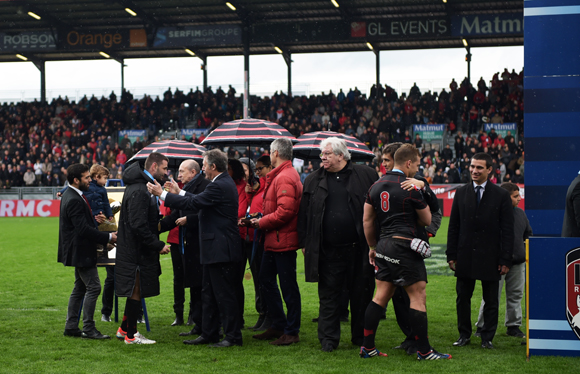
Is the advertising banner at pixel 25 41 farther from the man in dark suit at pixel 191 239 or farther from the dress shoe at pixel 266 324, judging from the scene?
the dress shoe at pixel 266 324

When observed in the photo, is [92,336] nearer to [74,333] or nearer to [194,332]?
[74,333]

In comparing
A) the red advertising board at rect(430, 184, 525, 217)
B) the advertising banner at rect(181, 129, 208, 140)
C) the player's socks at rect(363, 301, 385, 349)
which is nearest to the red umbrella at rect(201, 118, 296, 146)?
the player's socks at rect(363, 301, 385, 349)

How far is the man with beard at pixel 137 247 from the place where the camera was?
681cm

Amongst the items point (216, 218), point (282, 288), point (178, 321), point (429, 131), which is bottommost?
point (178, 321)

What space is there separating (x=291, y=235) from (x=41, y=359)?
2716 mm

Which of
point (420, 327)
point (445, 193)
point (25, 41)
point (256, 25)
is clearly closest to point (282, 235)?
point (420, 327)

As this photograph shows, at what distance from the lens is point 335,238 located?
664 centimetres

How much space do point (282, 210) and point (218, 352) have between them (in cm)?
156

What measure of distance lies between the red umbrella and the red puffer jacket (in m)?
2.27

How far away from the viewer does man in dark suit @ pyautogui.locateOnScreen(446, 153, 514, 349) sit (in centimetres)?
669

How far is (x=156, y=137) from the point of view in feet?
111

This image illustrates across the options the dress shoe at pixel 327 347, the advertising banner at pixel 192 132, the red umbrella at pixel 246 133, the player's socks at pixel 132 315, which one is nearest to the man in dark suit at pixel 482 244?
the dress shoe at pixel 327 347

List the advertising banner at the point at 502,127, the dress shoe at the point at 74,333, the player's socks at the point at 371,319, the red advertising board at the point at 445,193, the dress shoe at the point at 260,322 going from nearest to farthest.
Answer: the player's socks at the point at 371,319, the dress shoe at the point at 74,333, the dress shoe at the point at 260,322, the red advertising board at the point at 445,193, the advertising banner at the point at 502,127

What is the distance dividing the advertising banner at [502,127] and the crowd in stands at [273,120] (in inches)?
9.9
